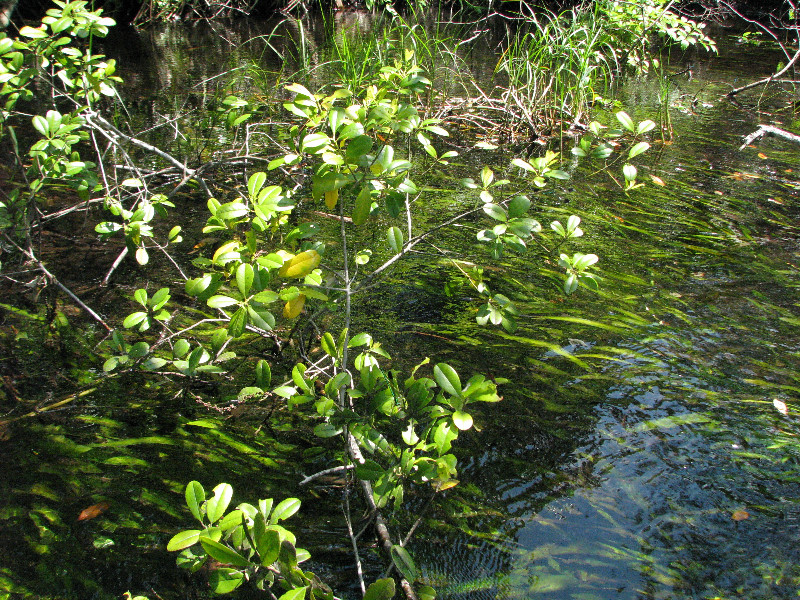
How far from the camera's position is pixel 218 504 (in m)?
1.10

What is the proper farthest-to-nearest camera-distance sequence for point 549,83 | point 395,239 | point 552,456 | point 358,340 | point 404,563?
point 549,83
point 552,456
point 395,239
point 358,340
point 404,563

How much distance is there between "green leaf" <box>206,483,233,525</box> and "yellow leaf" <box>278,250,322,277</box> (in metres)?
0.50

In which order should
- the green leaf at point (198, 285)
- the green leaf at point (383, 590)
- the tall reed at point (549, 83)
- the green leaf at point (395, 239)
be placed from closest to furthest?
the green leaf at point (383, 590) → the green leaf at point (198, 285) → the green leaf at point (395, 239) → the tall reed at point (549, 83)

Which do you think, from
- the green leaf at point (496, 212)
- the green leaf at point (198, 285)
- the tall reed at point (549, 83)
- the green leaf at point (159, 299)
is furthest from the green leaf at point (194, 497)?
the tall reed at point (549, 83)

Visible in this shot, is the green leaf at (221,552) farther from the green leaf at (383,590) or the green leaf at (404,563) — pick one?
the green leaf at (404,563)

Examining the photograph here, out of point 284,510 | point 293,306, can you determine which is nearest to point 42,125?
point 293,306

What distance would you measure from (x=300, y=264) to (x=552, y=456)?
0.97m

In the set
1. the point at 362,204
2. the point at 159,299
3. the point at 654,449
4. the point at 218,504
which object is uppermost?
the point at 362,204

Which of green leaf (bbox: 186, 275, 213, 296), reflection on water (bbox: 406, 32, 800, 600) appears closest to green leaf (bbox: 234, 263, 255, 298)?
green leaf (bbox: 186, 275, 213, 296)

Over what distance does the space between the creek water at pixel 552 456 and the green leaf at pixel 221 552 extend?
1.37 feet

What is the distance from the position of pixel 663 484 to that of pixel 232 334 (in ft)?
4.16

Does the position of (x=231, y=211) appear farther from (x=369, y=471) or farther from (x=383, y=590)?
(x=383, y=590)

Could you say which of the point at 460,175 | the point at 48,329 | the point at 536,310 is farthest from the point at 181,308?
the point at 460,175

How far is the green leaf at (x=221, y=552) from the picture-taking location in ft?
3.08
